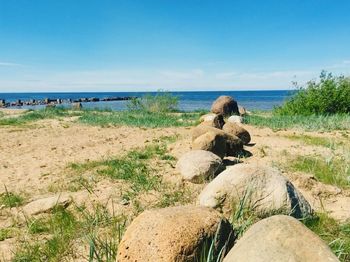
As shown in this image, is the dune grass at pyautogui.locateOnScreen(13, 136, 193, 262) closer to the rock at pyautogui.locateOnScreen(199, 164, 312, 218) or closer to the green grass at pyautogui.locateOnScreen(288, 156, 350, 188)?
the rock at pyautogui.locateOnScreen(199, 164, 312, 218)

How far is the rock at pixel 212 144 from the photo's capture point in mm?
9219

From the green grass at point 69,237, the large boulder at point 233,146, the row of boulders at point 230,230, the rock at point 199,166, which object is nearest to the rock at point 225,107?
the large boulder at point 233,146

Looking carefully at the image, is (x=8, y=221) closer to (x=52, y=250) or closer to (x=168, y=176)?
(x=52, y=250)

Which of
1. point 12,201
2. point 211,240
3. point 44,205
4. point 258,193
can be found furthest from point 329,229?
point 12,201

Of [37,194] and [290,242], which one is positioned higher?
[290,242]

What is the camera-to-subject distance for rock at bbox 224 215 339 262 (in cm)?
276

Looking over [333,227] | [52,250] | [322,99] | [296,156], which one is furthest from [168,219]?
[322,99]

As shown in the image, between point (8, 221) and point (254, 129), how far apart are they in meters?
10.9

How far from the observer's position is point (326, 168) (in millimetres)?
8211

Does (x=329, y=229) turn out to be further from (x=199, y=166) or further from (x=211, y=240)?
(x=199, y=166)

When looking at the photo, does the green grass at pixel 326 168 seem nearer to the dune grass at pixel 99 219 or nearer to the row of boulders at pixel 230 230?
the row of boulders at pixel 230 230

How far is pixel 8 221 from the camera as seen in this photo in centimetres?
597

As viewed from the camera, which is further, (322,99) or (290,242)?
(322,99)

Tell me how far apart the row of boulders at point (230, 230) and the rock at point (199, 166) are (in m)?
1.65
